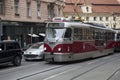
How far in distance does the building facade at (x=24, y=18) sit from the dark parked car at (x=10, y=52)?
1529cm

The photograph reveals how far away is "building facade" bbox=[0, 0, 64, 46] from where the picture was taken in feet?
141

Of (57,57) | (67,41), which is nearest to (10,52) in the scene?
(57,57)

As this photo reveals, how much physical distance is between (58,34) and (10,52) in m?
3.75

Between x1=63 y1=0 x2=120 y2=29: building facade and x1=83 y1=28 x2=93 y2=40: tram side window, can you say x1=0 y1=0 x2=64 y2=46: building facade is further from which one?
x1=63 y1=0 x2=120 y2=29: building facade

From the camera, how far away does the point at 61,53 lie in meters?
25.0

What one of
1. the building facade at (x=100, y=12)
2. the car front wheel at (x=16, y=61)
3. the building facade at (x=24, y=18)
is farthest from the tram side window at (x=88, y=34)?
the building facade at (x=100, y=12)

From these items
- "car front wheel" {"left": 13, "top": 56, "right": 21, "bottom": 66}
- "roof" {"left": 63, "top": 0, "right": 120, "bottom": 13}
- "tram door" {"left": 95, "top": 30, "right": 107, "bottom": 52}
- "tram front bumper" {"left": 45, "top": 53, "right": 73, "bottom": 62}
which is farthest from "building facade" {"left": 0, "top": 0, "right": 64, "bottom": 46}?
"roof" {"left": 63, "top": 0, "right": 120, "bottom": 13}

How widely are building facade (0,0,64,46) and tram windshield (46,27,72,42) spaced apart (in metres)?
14.3

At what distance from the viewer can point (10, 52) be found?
2316 centimetres

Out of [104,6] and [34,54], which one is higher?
[104,6]

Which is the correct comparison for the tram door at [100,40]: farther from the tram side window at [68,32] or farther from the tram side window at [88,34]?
the tram side window at [68,32]

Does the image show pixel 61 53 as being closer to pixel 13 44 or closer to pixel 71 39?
pixel 71 39

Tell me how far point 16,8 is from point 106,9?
6839 centimetres

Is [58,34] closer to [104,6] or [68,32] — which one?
[68,32]
